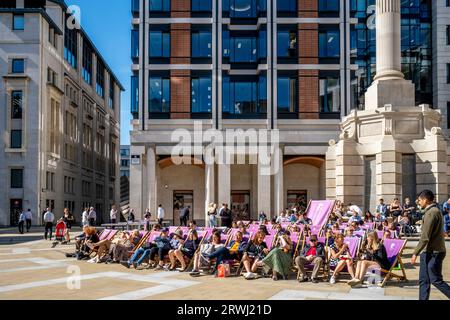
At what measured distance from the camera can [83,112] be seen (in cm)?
6962

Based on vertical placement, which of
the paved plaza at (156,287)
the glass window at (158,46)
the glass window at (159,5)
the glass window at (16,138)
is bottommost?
the paved plaza at (156,287)

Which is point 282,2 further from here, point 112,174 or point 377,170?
point 112,174

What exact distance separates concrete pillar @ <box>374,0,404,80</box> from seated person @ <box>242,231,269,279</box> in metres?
11.8

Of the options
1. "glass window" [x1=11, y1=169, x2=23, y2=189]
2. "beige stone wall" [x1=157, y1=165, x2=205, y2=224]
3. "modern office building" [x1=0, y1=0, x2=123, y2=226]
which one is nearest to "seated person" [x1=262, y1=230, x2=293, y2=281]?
"beige stone wall" [x1=157, y1=165, x2=205, y2=224]

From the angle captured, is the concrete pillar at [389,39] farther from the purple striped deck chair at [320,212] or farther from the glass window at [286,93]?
the glass window at [286,93]

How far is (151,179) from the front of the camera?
135 feet

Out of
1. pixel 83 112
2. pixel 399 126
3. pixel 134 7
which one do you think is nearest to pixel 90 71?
pixel 83 112

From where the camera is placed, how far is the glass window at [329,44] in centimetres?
4347

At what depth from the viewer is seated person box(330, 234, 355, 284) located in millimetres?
12461

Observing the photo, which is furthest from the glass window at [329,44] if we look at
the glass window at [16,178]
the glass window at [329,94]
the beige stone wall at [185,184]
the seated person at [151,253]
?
the seated person at [151,253]

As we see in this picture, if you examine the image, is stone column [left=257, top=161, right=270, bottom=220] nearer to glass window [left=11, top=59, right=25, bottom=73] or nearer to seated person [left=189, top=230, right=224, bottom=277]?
glass window [left=11, top=59, right=25, bottom=73]

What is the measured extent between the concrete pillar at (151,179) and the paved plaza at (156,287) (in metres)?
25.2

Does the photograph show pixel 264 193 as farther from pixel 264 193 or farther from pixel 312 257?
pixel 312 257

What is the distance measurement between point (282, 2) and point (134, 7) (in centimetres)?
1205
